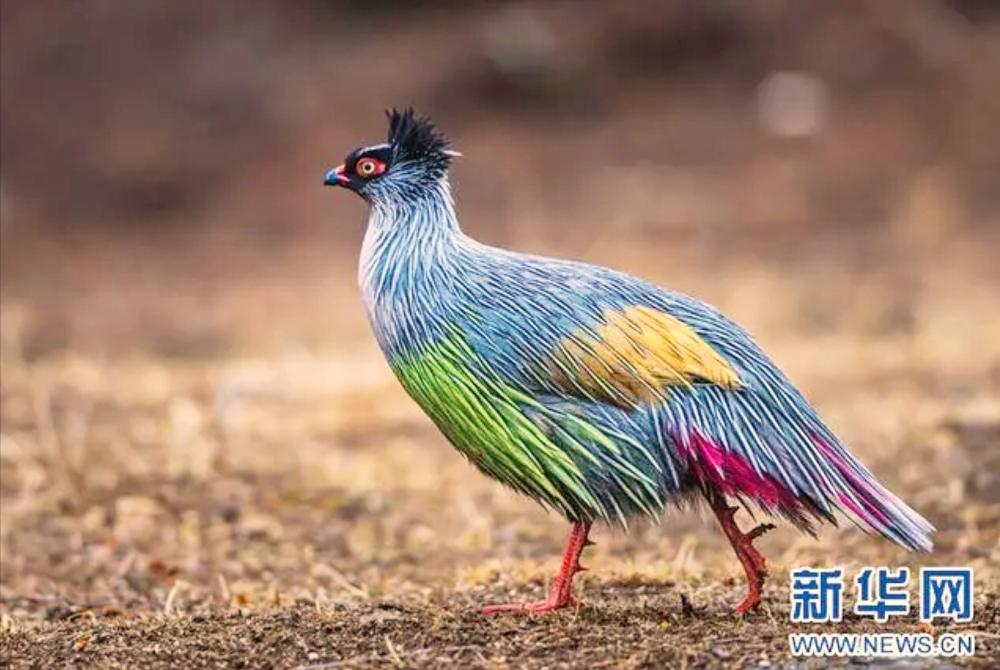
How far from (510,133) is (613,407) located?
14877 millimetres

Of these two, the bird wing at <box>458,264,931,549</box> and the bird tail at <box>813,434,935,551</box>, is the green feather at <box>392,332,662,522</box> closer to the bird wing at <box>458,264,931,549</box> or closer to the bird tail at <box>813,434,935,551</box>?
the bird wing at <box>458,264,931,549</box>

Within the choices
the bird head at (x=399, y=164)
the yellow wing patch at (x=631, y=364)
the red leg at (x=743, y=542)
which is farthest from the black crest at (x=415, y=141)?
the red leg at (x=743, y=542)

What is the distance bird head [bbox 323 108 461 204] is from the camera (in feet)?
16.8

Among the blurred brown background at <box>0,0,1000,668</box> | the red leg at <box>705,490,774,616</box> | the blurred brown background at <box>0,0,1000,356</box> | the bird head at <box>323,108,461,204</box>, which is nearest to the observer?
the red leg at <box>705,490,774,616</box>

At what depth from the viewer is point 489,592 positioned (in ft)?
18.8

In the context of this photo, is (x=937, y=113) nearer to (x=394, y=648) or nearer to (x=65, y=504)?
(x=65, y=504)

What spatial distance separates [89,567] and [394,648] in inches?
112

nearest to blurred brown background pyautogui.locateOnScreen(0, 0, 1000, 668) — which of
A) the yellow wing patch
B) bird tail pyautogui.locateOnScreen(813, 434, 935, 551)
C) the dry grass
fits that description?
the dry grass

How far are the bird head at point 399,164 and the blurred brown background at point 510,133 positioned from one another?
398 inches

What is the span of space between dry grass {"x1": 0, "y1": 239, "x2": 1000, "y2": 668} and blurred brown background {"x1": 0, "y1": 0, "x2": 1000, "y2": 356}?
398 centimetres

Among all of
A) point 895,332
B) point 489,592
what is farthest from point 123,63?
point 489,592

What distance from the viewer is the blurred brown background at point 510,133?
54.6ft

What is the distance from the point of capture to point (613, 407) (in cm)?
473


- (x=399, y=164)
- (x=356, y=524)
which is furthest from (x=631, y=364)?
(x=356, y=524)
